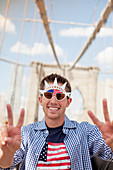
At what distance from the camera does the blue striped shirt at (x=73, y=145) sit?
36.7 inches

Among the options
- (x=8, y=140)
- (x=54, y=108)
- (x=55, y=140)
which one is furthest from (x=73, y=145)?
(x=8, y=140)

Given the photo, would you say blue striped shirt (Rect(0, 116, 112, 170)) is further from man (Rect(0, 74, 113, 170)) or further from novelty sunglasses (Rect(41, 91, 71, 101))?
novelty sunglasses (Rect(41, 91, 71, 101))

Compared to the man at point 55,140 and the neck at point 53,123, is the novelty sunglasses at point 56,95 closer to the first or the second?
the man at point 55,140

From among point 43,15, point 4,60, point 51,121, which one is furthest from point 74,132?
point 4,60

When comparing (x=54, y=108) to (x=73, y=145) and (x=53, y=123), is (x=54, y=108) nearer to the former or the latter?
(x=53, y=123)

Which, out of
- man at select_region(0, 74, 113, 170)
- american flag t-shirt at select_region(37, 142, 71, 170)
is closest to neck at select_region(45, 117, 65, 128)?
man at select_region(0, 74, 113, 170)

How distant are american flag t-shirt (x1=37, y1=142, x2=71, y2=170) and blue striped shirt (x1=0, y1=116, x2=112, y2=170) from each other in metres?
0.02

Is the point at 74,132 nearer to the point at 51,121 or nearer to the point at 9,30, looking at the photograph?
the point at 51,121

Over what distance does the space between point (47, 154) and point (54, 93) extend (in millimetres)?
303

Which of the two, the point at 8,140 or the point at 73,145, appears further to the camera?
the point at 73,145

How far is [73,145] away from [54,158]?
0.11 metres

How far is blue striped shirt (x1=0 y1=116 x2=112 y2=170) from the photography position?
93cm

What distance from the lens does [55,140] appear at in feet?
3.22

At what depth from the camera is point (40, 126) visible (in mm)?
1026
